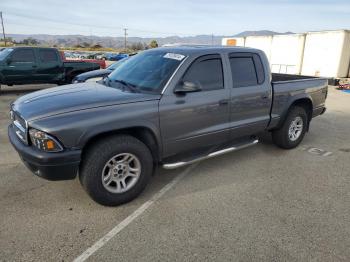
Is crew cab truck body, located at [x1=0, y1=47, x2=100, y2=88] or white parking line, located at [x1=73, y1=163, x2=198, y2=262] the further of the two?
crew cab truck body, located at [x1=0, y1=47, x2=100, y2=88]

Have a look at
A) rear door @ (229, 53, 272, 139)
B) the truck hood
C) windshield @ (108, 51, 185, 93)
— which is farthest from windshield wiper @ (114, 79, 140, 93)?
rear door @ (229, 53, 272, 139)

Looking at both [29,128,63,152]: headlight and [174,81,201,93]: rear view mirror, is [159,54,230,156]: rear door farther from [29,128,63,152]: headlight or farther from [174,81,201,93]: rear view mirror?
[29,128,63,152]: headlight

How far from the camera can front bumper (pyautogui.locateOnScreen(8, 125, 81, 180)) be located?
9.52 feet

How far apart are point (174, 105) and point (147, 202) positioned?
1.23 meters

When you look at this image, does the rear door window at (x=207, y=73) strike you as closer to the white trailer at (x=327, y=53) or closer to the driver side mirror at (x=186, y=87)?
the driver side mirror at (x=186, y=87)

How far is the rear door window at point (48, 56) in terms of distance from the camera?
446 inches

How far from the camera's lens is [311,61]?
1900 centimetres

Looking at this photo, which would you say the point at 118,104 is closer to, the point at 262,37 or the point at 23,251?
the point at 23,251

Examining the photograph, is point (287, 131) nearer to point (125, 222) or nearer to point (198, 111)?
point (198, 111)

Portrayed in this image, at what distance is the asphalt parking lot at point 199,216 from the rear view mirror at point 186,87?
131 cm

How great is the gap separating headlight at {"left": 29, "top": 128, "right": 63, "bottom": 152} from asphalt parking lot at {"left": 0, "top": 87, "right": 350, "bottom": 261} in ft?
2.68

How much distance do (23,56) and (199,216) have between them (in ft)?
34.4

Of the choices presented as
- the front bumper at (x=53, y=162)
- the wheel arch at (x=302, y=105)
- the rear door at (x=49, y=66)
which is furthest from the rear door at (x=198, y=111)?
the rear door at (x=49, y=66)

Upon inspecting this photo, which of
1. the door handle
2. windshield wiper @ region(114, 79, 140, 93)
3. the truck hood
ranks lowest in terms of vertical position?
the door handle
